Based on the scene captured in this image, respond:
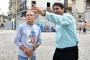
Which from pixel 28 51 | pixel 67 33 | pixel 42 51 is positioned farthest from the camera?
pixel 42 51

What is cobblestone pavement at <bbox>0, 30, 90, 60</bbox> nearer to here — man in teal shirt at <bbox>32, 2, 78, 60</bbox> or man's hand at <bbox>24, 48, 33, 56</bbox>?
man's hand at <bbox>24, 48, 33, 56</bbox>

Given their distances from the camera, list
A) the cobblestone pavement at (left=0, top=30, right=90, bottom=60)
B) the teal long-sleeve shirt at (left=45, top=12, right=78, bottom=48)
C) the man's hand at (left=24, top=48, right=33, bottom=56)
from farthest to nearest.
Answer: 1. the cobblestone pavement at (left=0, top=30, right=90, bottom=60)
2. the man's hand at (left=24, top=48, right=33, bottom=56)
3. the teal long-sleeve shirt at (left=45, top=12, right=78, bottom=48)

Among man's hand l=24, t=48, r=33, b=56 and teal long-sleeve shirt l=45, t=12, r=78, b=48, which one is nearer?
teal long-sleeve shirt l=45, t=12, r=78, b=48

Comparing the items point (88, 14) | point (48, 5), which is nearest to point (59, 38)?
point (88, 14)

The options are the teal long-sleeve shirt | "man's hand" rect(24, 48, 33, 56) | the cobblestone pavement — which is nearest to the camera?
the teal long-sleeve shirt

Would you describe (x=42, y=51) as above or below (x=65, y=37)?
below

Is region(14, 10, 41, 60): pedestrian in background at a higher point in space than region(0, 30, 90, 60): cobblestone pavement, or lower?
higher

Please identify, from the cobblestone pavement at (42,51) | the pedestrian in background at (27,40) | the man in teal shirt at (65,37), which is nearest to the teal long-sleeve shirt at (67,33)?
the man in teal shirt at (65,37)

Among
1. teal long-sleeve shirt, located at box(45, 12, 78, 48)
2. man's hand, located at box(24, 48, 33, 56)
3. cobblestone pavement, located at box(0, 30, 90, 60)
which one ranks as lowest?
cobblestone pavement, located at box(0, 30, 90, 60)

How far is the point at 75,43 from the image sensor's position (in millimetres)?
5898

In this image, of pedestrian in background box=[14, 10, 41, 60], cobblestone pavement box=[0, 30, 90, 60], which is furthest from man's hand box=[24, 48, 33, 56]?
cobblestone pavement box=[0, 30, 90, 60]

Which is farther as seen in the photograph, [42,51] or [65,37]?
[42,51]

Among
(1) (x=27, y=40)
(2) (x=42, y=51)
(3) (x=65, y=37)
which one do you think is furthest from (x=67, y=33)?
(2) (x=42, y=51)

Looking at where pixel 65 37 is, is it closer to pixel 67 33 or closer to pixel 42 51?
pixel 67 33
